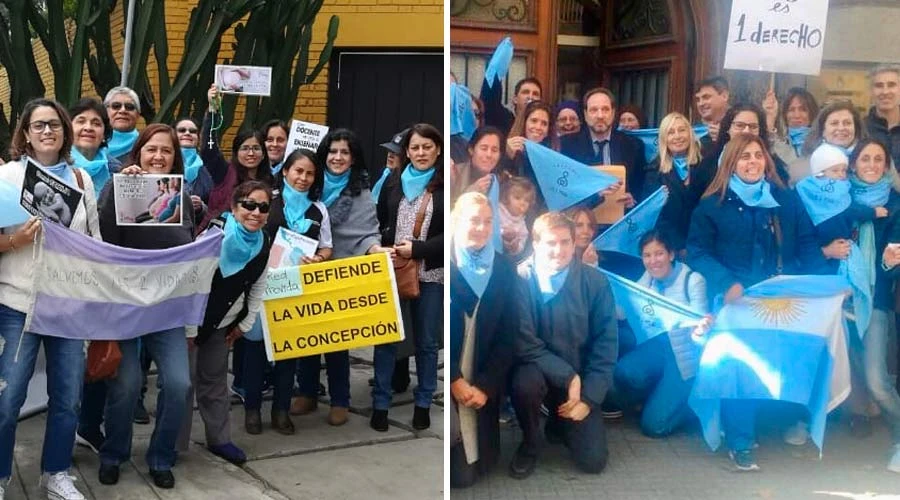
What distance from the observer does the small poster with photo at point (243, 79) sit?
7500 millimetres

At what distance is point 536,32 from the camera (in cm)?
286

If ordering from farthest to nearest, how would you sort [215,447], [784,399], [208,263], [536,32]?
[215,447] < [208,263] < [784,399] < [536,32]

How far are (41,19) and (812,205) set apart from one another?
6831 mm

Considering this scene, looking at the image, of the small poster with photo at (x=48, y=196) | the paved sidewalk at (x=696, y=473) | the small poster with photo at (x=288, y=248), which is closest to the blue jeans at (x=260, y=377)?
the small poster with photo at (x=288, y=248)

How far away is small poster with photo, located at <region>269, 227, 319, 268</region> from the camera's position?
17.9 ft

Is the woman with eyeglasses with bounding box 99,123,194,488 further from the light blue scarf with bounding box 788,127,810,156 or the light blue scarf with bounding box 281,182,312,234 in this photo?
the light blue scarf with bounding box 788,127,810,156

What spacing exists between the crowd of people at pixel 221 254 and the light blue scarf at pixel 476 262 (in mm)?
2148

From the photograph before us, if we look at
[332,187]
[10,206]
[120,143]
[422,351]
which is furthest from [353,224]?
[10,206]

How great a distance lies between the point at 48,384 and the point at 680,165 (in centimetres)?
291

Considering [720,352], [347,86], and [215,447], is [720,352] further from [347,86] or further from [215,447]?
[347,86]

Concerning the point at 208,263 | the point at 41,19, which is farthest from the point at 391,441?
the point at 41,19

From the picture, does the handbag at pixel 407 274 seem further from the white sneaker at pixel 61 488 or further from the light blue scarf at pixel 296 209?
the white sneaker at pixel 61 488

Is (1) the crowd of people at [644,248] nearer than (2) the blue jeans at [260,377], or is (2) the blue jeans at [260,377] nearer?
(1) the crowd of people at [644,248]

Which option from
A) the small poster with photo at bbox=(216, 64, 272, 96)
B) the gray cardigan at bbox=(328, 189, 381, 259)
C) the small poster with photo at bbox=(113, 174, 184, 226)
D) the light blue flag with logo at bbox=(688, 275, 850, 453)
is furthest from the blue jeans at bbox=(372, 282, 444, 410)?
the light blue flag with logo at bbox=(688, 275, 850, 453)
